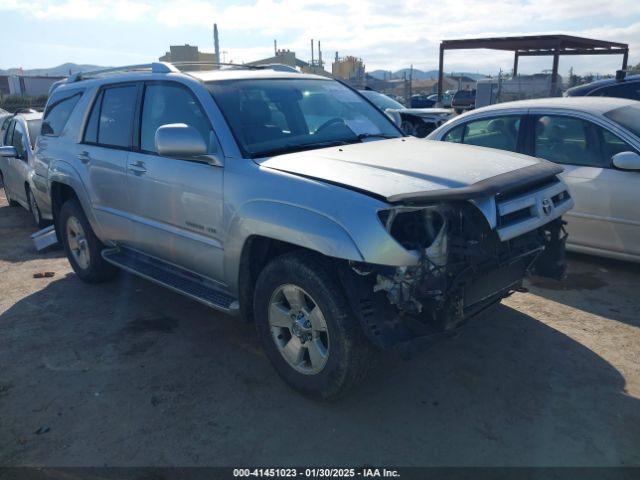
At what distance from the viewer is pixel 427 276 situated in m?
2.78

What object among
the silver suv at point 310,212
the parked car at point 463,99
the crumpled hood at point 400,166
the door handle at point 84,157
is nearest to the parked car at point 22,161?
the door handle at point 84,157

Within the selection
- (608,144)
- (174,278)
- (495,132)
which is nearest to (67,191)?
(174,278)

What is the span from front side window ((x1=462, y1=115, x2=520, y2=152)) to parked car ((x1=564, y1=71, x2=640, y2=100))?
129 inches

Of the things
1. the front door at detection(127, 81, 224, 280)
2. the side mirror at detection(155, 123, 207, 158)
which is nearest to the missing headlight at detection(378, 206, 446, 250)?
the front door at detection(127, 81, 224, 280)

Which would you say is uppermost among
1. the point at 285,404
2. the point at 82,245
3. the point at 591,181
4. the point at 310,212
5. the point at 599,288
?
the point at 310,212

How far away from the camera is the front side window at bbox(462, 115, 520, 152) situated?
566cm

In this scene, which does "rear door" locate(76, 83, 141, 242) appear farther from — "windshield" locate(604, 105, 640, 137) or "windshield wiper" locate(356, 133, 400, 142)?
"windshield" locate(604, 105, 640, 137)

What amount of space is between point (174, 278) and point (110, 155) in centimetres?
133

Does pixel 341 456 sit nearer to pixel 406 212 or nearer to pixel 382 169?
pixel 406 212

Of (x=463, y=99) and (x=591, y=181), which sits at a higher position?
(x=463, y=99)

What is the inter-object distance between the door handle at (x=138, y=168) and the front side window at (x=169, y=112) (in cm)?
13

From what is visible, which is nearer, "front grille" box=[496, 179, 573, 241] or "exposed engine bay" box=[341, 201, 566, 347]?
"exposed engine bay" box=[341, 201, 566, 347]

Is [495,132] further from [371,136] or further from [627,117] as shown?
[371,136]

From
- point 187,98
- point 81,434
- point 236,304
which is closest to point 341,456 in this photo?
point 236,304
